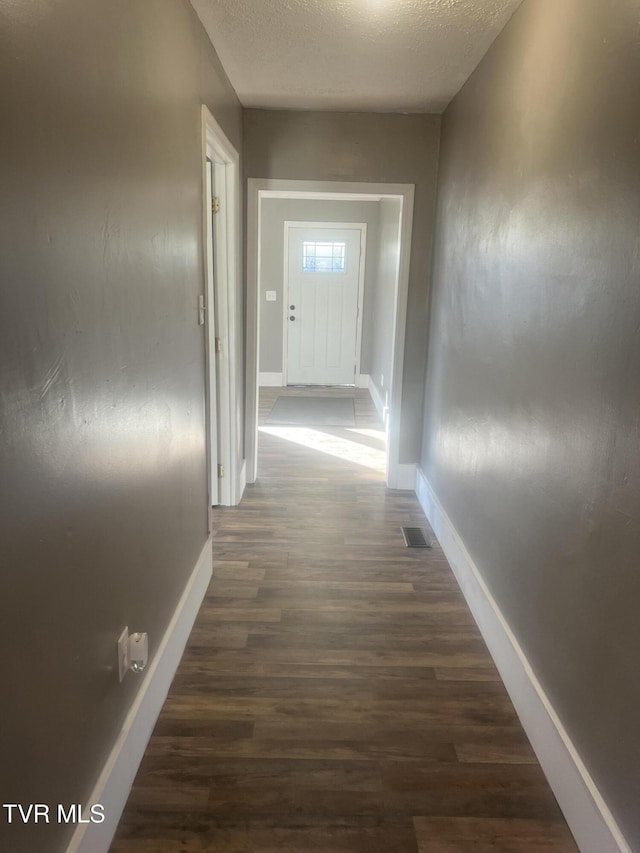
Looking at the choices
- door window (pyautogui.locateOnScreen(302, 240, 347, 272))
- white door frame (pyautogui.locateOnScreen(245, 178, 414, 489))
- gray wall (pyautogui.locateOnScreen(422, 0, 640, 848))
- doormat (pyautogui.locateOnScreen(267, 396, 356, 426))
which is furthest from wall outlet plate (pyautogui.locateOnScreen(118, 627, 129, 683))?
door window (pyautogui.locateOnScreen(302, 240, 347, 272))

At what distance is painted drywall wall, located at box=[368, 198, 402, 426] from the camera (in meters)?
5.57

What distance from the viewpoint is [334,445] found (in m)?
5.07

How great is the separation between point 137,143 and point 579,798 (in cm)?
210

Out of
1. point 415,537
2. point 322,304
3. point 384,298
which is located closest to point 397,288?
point 415,537

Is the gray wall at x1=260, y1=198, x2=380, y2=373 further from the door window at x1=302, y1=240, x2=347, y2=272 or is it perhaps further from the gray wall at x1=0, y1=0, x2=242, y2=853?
the gray wall at x1=0, y1=0, x2=242, y2=853

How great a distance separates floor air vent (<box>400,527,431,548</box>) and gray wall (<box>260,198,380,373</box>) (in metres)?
4.52

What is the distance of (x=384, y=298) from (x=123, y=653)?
5252 mm

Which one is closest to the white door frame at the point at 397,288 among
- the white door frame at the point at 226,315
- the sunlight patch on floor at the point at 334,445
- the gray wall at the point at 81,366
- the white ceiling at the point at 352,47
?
the white door frame at the point at 226,315

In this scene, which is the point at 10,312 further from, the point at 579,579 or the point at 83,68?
the point at 579,579

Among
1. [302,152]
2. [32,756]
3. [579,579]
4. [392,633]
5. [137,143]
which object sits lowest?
[392,633]

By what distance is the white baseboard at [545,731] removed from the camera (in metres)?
1.39

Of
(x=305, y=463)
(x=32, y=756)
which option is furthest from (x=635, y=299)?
(x=305, y=463)

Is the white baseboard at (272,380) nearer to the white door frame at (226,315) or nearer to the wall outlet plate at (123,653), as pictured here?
the white door frame at (226,315)

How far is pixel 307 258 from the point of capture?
739 centimetres
